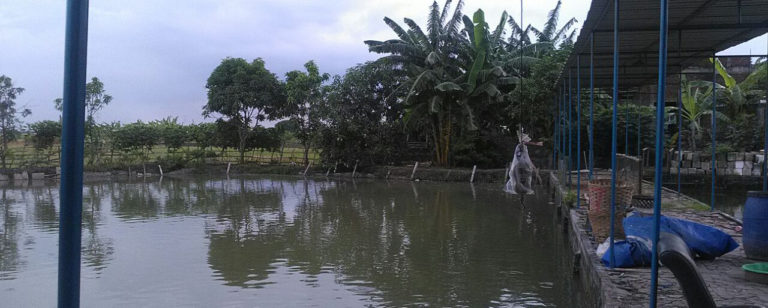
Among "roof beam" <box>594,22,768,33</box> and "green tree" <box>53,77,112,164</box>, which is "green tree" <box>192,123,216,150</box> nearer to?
"green tree" <box>53,77,112,164</box>

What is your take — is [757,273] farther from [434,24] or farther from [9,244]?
[434,24]

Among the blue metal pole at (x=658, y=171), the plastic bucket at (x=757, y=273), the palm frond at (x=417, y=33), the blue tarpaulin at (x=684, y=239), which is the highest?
the palm frond at (x=417, y=33)

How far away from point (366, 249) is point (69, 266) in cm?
753

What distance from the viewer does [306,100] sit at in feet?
91.1

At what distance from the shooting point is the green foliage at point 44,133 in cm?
2745

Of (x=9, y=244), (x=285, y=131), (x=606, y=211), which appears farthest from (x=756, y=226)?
(x=285, y=131)

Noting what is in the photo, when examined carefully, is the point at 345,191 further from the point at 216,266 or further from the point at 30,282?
the point at 30,282

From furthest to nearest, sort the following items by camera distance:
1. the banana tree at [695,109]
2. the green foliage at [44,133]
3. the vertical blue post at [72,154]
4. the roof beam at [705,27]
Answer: the green foliage at [44,133], the banana tree at [695,109], the roof beam at [705,27], the vertical blue post at [72,154]

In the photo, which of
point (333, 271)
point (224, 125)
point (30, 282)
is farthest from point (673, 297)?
point (224, 125)

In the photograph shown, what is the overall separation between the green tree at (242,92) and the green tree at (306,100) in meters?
1.11

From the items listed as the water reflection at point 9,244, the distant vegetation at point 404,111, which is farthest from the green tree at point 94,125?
the water reflection at point 9,244

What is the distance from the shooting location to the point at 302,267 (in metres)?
7.90

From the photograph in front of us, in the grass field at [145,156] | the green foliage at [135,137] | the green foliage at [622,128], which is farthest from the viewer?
the green foliage at [135,137]

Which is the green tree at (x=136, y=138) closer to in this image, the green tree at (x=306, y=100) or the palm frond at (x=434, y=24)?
the green tree at (x=306, y=100)
